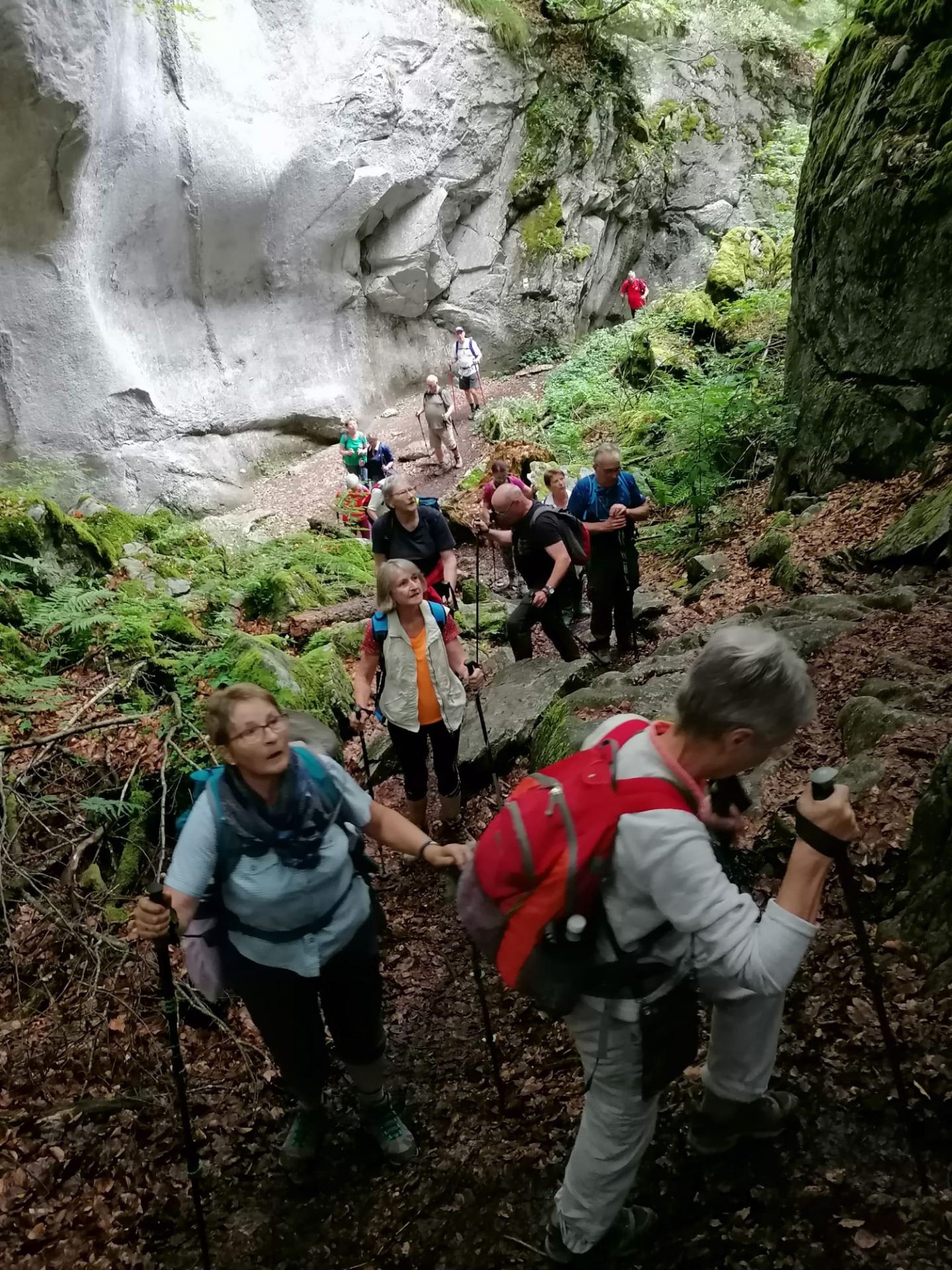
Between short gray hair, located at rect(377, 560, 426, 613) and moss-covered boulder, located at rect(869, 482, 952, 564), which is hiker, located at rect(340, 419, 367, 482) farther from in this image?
short gray hair, located at rect(377, 560, 426, 613)

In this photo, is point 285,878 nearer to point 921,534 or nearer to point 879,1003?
point 879,1003

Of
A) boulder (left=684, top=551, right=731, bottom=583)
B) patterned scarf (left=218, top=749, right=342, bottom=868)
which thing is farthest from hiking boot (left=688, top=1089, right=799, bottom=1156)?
boulder (left=684, top=551, right=731, bottom=583)

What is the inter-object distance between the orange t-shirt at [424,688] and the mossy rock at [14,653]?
12.0ft

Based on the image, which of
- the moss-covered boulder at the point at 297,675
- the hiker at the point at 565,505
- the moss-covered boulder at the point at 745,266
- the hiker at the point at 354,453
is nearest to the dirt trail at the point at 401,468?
the hiker at the point at 354,453

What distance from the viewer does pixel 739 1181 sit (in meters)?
2.39

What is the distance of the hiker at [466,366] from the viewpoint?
1734cm

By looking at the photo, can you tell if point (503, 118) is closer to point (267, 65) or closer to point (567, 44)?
point (567, 44)

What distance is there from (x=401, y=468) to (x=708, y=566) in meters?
9.52

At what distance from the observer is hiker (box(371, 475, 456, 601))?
209 inches

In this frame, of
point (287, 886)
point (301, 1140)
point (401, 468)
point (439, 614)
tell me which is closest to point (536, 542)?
point (439, 614)

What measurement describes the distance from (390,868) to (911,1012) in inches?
132

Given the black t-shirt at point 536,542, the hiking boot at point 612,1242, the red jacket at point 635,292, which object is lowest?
the hiking boot at point 612,1242

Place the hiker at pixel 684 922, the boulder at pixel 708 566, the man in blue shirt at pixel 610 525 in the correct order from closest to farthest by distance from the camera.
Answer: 1. the hiker at pixel 684 922
2. the man in blue shirt at pixel 610 525
3. the boulder at pixel 708 566

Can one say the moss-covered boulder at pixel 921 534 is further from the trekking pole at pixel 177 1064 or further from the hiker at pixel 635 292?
the hiker at pixel 635 292
